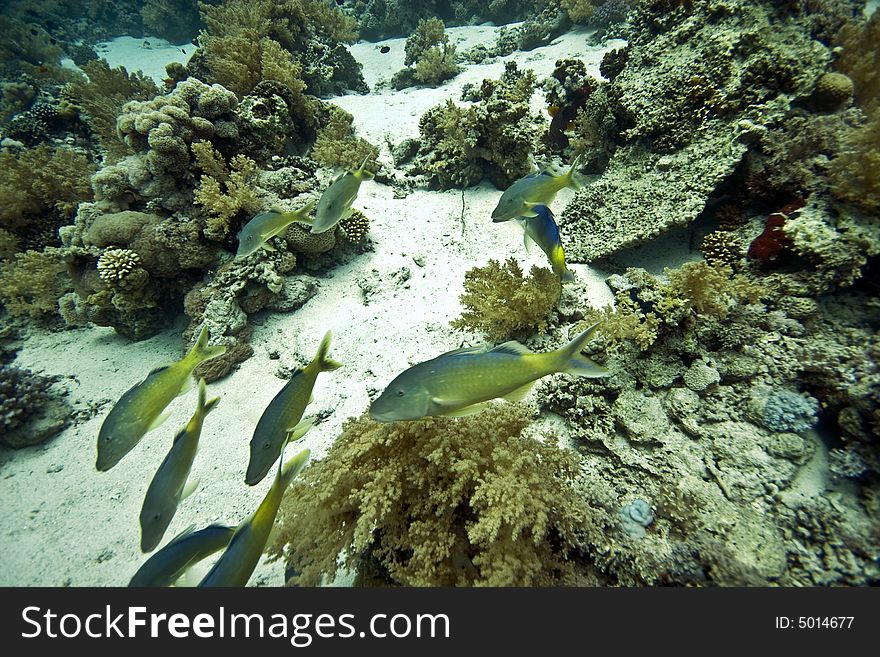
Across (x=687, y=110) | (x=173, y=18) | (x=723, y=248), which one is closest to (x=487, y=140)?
(x=687, y=110)

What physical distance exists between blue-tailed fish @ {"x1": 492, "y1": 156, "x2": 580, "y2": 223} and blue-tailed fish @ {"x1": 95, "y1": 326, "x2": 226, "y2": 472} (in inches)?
117

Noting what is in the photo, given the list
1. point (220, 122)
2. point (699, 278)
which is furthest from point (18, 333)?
point (699, 278)

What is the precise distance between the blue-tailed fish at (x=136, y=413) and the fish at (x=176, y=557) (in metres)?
0.79

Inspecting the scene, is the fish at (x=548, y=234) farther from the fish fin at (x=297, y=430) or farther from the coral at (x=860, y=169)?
the coral at (x=860, y=169)

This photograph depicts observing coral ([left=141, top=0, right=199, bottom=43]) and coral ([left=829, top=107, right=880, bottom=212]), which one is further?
coral ([left=141, top=0, right=199, bottom=43])

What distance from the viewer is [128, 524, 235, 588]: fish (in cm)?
205

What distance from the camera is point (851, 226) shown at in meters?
3.16

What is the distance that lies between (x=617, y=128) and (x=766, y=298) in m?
3.38

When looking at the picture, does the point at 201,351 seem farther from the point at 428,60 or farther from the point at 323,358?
the point at 428,60

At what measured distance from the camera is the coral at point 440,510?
223cm

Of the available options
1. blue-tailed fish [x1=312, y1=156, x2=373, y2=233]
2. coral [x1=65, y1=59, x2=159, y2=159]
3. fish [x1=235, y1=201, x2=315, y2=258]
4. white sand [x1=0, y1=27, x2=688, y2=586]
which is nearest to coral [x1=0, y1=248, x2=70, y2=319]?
white sand [x1=0, y1=27, x2=688, y2=586]

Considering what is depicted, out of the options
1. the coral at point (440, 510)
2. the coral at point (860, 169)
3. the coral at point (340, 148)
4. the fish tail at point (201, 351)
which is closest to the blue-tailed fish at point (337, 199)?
the fish tail at point (201, 351)

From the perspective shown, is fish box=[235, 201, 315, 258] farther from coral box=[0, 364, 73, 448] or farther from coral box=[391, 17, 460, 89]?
coral box=[391, 17, 460, 89]

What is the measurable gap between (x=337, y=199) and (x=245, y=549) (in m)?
2.72
